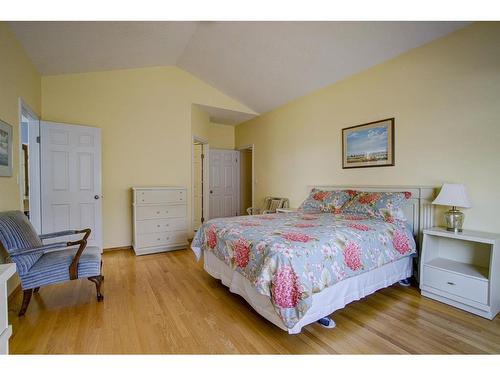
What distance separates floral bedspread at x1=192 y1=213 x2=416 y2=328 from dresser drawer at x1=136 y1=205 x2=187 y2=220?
1.39 metres

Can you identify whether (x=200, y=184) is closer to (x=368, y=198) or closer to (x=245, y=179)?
(x=245, y=179)

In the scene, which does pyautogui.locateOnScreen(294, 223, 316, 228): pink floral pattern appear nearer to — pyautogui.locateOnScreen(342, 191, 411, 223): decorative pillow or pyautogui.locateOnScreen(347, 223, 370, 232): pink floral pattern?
pyautogui.locateOnScreen(347, 223, 370, 232): pink floral pattern

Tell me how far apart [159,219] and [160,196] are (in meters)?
0.35

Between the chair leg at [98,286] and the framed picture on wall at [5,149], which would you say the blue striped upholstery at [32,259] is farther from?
the framed picture on wall at [5,149]

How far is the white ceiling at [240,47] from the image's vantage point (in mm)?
2459

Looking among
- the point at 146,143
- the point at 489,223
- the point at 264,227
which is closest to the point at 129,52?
the point at 146,143

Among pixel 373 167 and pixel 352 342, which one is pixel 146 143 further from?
Result: pixel 352 342

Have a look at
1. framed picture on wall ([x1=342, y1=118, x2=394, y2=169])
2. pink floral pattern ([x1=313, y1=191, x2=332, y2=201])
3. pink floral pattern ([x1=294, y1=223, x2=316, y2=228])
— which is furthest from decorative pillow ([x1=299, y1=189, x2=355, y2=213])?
pink floral pattern ([x1=294, y1=223, x2=316, y2=228])

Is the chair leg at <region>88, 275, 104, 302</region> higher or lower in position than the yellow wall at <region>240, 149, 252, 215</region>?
lower

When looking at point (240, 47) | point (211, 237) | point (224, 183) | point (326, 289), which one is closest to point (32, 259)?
point (211, 237)

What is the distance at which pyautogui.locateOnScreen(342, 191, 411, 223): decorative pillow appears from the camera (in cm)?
247

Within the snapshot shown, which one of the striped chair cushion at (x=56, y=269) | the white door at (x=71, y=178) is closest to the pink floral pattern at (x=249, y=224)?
the striped chair cushion at (x=56, y=269)

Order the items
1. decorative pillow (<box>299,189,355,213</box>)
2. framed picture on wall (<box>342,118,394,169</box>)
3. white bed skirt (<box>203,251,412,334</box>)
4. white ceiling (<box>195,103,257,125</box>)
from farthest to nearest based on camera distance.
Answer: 1. white ceiling (<box>195,103,257,125</box>)
2. decorative pillow (<box>299,189,355,213</box>)
3. framed picture on wall (<box>342,118,394,169</box>)
4. white bed skirt (<box>203,251,412,334</box>)

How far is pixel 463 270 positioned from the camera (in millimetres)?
2094
